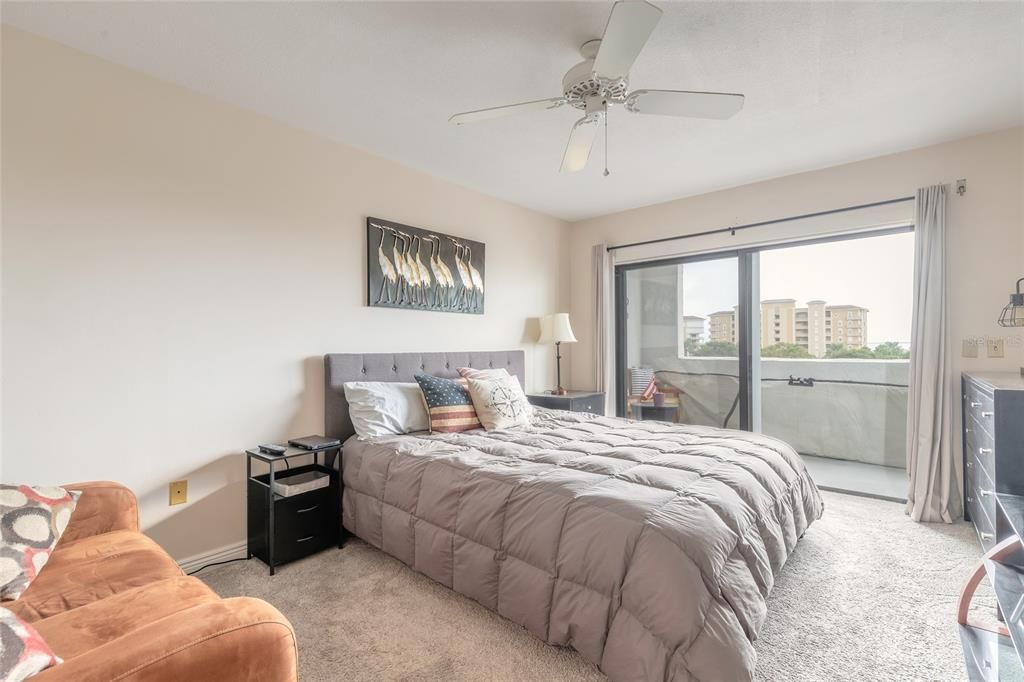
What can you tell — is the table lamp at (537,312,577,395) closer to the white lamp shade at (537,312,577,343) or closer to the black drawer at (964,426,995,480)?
the white lamp shade at (537,312,577,343)

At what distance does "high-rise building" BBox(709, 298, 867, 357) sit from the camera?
359 centimetres

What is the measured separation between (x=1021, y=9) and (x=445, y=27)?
235cm

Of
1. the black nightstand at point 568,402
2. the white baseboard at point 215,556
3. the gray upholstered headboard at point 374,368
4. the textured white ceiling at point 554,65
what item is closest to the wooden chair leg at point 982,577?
the textured white ceiling at point 554,65

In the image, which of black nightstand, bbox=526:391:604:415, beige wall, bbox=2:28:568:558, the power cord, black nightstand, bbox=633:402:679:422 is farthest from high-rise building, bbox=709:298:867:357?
the power cord

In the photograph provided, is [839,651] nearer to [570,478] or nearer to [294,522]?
[570,478]

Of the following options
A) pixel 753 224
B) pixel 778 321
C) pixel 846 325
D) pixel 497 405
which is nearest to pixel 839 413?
pixel 846 325

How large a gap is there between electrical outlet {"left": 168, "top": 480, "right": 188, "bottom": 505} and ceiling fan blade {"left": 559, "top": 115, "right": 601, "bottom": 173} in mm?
2652

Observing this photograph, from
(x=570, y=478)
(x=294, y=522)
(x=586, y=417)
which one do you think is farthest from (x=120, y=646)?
(x=586, y=417)

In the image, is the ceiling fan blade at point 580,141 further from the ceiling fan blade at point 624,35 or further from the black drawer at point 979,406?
the black drawer at point 979,406

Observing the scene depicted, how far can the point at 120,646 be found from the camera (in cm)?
90

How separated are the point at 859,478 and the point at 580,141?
11.2ft

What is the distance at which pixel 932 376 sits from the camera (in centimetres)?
305

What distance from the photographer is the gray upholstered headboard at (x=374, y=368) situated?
295 centimetres

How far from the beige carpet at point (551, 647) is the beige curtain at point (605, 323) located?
230 cm
